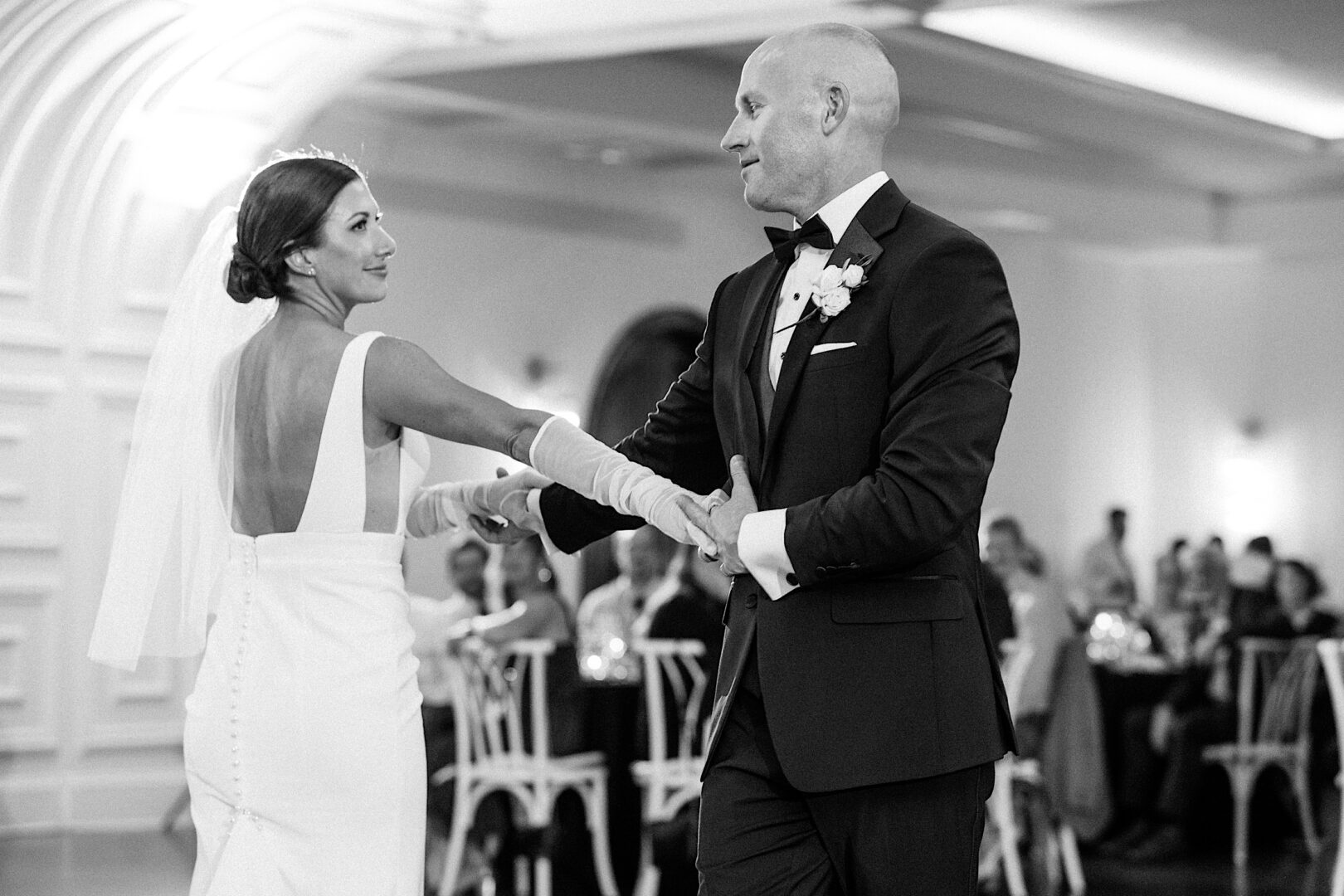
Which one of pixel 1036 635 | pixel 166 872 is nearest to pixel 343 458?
pixel 166 872

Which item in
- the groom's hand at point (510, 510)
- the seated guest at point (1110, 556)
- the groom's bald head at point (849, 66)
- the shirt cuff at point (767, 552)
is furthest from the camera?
the seated guest at point (1110, 556)

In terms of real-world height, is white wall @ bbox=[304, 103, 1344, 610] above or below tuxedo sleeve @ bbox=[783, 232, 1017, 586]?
above

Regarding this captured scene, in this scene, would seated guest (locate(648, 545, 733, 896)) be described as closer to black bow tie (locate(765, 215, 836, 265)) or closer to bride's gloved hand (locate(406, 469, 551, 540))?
bride's gloved hand (locate(406, 469, 551, 540))

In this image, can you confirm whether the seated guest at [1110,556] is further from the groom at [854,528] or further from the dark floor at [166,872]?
the groom at [854,528]

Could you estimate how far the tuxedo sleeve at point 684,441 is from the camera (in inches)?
109

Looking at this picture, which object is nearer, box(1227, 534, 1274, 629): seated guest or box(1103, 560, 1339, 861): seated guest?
box(1103, 560, 1339, 861): seated guest

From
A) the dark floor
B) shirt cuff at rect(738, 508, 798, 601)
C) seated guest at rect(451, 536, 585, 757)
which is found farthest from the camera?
seated guest at rect(451, 536, 585, 757)

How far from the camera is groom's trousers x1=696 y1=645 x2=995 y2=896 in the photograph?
239 centimetres

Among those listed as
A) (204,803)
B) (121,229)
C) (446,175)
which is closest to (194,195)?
(121,229)

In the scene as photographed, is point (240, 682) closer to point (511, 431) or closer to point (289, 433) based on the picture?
point (289, 433)

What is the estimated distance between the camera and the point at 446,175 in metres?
10.3

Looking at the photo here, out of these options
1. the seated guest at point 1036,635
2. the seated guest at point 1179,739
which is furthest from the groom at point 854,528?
the seated guest at point 1179,739

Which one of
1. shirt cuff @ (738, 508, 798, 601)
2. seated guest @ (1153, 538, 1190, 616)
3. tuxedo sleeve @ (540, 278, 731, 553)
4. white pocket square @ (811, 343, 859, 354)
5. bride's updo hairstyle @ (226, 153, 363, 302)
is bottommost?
seated guest @ (1153, 538, 1190, 616)

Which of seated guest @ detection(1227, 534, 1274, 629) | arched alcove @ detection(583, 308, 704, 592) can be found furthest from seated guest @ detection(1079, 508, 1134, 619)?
arched alcove @ detection(583, 308, 704, 592)
